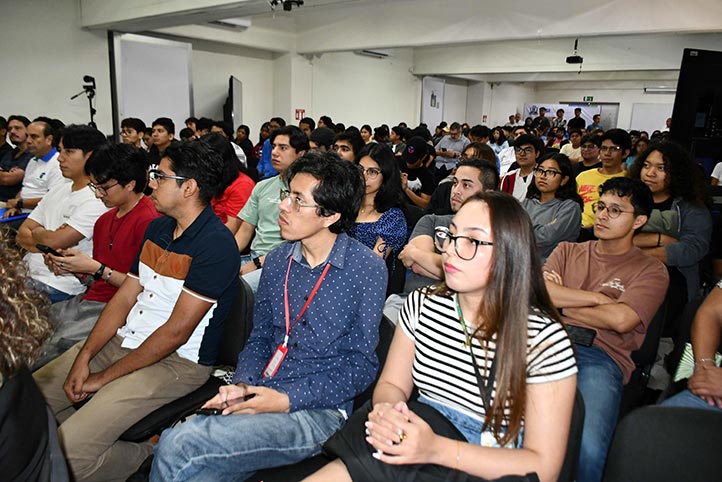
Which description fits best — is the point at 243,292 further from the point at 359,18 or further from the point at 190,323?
the point at 359,18

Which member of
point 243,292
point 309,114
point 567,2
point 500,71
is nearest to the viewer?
point 243,292

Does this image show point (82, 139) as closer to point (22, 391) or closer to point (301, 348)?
point (301, 348)

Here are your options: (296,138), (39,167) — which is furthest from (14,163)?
(296,138)

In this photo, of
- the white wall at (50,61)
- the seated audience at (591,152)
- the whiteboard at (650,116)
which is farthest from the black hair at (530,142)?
the whiteboard at (650,116)

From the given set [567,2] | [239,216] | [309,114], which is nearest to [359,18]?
[309,114]

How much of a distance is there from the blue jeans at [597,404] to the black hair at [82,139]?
271 centimetres

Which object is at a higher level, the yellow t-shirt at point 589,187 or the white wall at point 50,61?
the white wall at point 50,61

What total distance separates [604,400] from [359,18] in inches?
359

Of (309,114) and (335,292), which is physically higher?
(309,114)

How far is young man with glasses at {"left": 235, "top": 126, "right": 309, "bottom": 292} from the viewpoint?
3105 millimetres

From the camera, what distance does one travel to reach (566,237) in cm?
284

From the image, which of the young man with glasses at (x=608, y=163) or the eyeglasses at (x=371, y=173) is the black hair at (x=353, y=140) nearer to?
the eyeglasses at (x=371, y=173)

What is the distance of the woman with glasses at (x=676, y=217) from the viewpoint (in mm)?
2627

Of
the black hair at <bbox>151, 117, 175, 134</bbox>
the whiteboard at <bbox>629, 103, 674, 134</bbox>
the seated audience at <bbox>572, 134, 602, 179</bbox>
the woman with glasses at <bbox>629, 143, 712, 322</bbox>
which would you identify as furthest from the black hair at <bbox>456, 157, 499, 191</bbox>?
the whiteboard at <bbox>629, 103, 674, 134</bbox>
